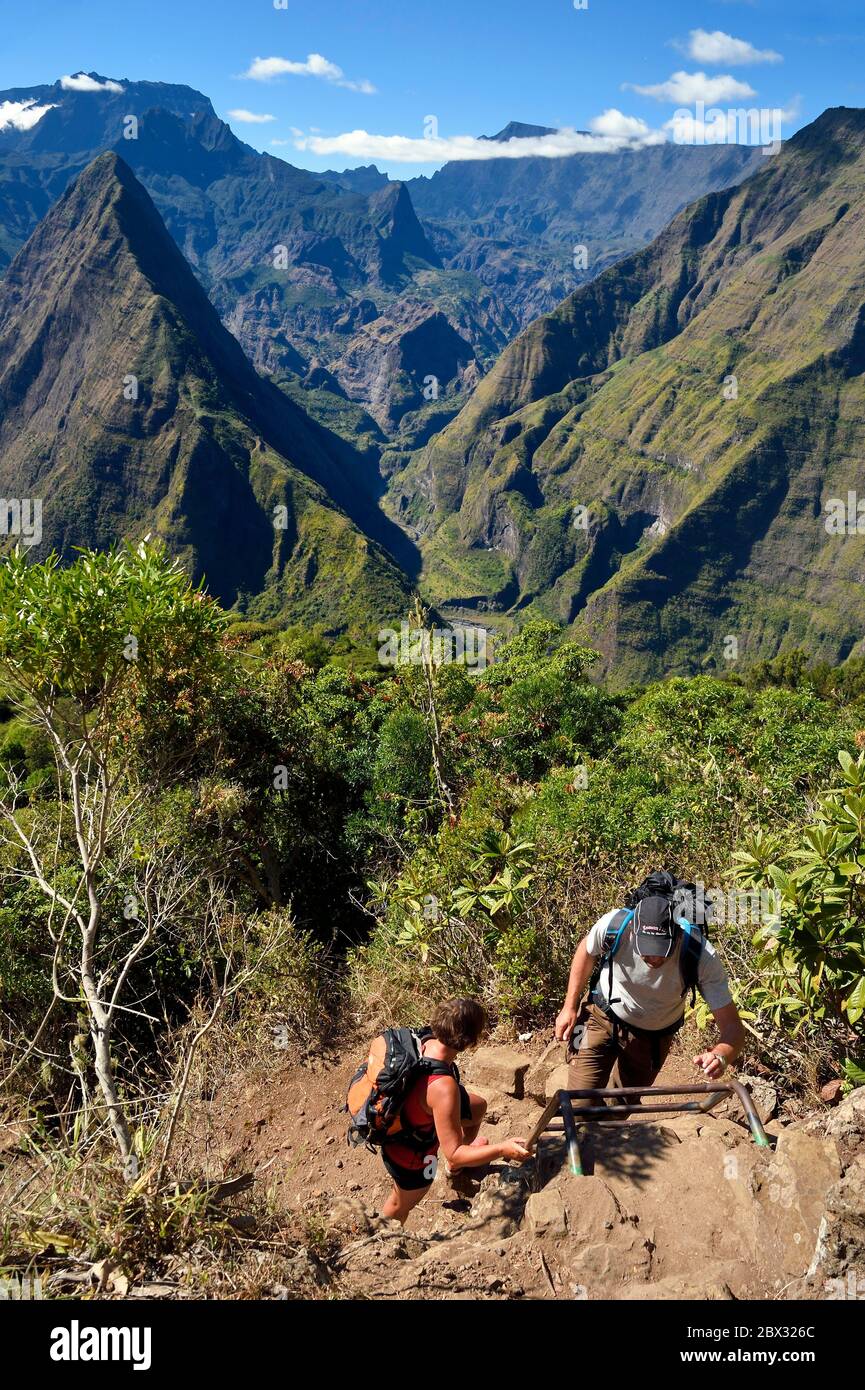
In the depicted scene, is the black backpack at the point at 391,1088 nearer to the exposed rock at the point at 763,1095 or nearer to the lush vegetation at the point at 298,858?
the lush vegetation at the point at 298,858

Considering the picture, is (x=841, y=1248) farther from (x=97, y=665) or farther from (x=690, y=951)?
(x=97, y=665)

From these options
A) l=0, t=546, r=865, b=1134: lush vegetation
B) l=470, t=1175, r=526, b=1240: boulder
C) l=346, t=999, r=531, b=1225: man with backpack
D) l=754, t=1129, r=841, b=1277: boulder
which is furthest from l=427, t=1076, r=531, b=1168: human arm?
l=0, t=546, r=865, b=1134: lush vegetation

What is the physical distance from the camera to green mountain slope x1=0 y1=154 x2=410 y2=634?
148m

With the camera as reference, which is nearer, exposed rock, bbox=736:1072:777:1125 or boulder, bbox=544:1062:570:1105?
exposed rock, bbox=736:1072:777:1125

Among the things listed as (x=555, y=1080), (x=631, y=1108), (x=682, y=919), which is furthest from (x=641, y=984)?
(x=555, y=1080)

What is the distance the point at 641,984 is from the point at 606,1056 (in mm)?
739

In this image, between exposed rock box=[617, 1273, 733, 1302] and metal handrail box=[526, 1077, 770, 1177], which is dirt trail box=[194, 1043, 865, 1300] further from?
metal handrail box=[526, 1077, 770, 1177]

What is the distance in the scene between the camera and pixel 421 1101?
15.1 feet

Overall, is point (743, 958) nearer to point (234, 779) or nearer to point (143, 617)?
point (143, 617)

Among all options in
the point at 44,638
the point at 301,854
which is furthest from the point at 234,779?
the point at 44,638

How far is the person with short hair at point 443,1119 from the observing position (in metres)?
4.41

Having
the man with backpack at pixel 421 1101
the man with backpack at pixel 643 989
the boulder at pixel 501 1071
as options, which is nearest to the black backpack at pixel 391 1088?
the man with backpack at pixel 421 1101

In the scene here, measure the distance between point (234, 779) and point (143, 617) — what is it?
5.83 m
